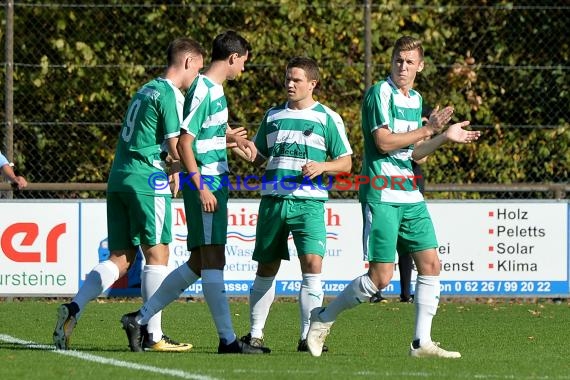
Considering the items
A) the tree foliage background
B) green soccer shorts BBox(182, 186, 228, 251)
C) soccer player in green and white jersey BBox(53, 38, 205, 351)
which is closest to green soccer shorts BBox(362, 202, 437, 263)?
green soccer shorts BBox(182, 186, 228, 251)

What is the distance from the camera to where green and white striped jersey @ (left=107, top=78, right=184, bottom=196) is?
29.1 feet

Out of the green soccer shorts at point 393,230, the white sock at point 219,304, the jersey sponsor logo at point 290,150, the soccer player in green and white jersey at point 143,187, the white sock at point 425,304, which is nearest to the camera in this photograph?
the green soccer shorts at point 393,230

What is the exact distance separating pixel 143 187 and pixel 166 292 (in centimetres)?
73

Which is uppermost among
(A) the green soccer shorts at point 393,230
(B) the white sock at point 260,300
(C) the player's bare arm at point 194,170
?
(C) the player's bare arm at point 194,170

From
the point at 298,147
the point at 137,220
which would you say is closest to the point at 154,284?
the point at 137,220

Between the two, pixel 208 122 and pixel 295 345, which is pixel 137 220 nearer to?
pixel 208 122

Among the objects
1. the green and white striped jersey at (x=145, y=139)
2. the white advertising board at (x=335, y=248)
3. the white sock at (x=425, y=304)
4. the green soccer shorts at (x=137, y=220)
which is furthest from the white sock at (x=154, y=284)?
the white advertising board at (x=335, y=248)

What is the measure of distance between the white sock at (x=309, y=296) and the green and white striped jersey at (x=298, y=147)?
1.85 feet

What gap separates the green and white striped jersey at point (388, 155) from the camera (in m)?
8.42

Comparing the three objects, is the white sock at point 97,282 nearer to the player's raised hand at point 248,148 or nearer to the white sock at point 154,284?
the white sock at point 154,284

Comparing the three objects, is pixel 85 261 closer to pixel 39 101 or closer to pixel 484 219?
pixel 39 101

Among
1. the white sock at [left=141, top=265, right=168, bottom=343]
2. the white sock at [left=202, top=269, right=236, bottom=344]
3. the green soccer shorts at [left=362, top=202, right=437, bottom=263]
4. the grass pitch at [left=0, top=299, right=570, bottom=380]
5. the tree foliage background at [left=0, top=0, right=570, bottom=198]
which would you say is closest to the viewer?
the grass pitch at [left=0, top=299, right=570, bottom=380]

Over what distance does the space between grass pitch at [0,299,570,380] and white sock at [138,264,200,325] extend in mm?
292

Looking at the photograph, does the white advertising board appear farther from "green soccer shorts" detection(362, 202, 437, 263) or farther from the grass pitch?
"green soccer shorts" detection(362, 202, 437, 263)
